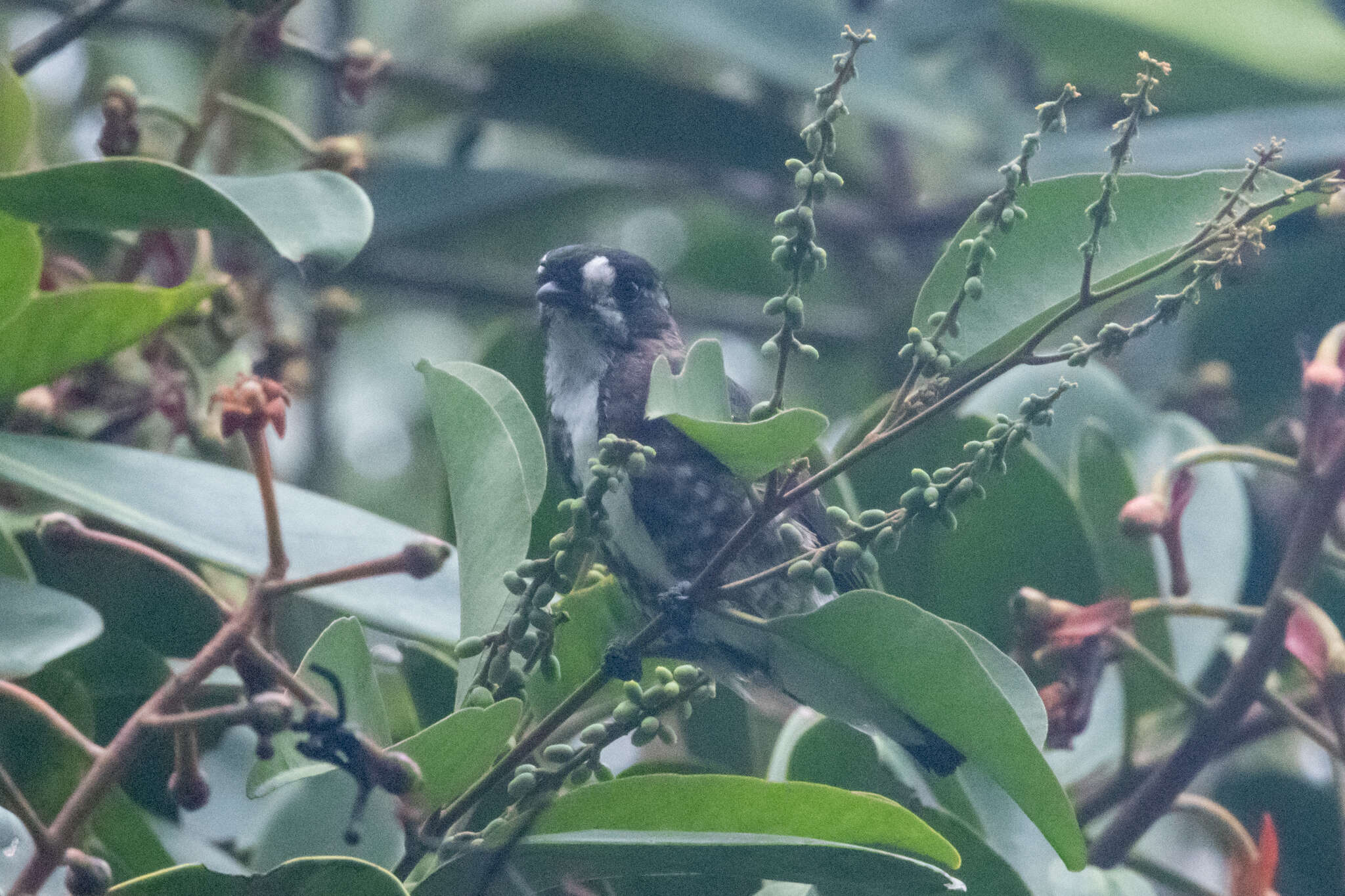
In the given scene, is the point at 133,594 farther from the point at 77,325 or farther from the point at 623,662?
the point at 623,662

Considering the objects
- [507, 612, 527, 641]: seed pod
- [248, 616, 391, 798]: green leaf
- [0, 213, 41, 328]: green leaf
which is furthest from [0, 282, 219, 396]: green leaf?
[507, 612, 527, 641]: seed pod

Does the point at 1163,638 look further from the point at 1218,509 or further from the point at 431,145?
the point at 431,145

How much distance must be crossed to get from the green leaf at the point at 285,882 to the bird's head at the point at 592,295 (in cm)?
90

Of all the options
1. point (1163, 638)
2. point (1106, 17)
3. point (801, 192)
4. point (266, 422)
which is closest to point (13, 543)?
point (266, 422)

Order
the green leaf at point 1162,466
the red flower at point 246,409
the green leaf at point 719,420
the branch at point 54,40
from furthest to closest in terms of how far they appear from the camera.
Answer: the green leaf at point 1162,466 < the branch at point 54,40 < the red flower at point 246,409 < the green leaf at point 719,420

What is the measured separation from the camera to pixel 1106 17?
7.82 ft

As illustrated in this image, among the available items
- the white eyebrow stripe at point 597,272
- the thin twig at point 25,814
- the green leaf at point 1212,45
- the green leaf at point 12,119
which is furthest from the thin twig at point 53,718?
the green leaf at point 1212,45

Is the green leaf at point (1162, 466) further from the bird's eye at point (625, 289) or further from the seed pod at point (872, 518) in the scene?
the seed pod at point (872, 518)

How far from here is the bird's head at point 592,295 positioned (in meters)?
1.69

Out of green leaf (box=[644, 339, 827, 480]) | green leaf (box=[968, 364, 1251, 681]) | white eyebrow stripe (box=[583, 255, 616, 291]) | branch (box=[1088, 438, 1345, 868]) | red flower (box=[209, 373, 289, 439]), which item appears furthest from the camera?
→ white eyebrow stripe (box=[583, 255, 616, 291])

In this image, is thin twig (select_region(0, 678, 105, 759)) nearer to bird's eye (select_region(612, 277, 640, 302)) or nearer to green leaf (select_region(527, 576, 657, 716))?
green leaf (select_region(527, 576, 657, 716))

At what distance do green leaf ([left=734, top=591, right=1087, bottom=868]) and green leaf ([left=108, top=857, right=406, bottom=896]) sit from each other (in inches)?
13.1

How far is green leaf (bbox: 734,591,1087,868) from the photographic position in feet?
2.93

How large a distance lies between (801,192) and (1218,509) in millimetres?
1092
